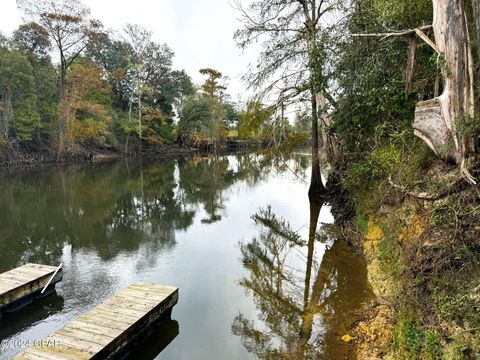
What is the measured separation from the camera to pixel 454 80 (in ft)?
14.6

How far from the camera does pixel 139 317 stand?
4926 millimetres

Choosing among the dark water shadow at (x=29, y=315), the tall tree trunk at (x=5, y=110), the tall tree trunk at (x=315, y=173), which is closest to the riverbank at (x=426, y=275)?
the dark water shadow at (x=29, y=315)

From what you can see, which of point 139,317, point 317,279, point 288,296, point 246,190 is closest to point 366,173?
point 317,279

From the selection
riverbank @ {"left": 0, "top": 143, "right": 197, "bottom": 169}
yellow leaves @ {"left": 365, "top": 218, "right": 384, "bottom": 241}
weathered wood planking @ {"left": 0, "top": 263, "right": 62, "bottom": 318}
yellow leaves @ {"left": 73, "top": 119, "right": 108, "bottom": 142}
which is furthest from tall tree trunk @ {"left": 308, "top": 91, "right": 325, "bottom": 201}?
yellow leaves @ {"left": 73, "top": 119, "right": 108, "bottom": 142}

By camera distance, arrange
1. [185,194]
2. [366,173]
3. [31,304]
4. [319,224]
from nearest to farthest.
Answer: [31,304]
[366,173]
[319,224]
[185,194]

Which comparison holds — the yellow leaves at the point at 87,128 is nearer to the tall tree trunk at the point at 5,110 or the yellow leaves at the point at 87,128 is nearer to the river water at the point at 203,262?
the tall tree trunk at the point at 5,110

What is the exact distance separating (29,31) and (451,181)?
3239 cm

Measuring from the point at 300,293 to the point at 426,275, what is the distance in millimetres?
3085

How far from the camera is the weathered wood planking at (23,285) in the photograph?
5.81m

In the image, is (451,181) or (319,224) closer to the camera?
(451,181)

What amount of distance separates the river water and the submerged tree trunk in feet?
10.1

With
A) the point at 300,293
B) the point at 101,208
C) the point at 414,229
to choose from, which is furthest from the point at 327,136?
the point at 101,208

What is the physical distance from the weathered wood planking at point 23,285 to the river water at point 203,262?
187 millimetres

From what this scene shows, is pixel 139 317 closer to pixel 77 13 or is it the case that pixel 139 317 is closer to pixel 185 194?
pixel 185 194
